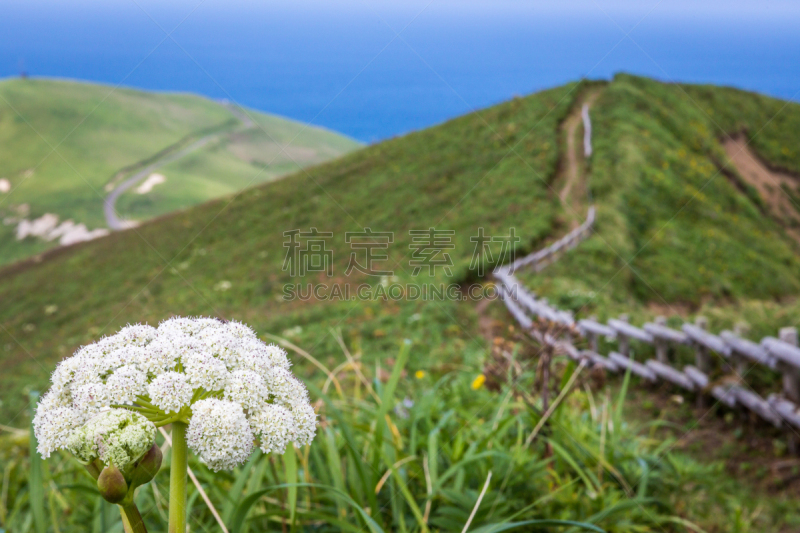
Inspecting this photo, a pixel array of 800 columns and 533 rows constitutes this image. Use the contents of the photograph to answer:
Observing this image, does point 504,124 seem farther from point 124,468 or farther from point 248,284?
point 124,468

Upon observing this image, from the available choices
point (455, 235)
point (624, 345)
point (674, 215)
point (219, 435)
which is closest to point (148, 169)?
point (455, 235)

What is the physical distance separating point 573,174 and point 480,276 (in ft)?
30.4

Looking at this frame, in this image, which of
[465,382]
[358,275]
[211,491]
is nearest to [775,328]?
[465,382]

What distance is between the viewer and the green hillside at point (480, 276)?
117 inches

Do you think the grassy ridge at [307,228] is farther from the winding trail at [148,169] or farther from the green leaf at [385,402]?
the winding trail at [148,169]

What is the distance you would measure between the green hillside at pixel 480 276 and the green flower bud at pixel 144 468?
107 centimetres

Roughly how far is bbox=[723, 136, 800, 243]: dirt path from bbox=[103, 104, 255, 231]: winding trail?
199ft

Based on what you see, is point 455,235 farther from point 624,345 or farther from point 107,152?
point 107,152

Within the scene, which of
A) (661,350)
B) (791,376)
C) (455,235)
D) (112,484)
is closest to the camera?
(112,484)

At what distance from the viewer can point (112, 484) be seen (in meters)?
1.08

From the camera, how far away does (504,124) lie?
27.8 m

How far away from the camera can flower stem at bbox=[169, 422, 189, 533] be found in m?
1.19

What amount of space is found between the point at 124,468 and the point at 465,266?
13.5 meters

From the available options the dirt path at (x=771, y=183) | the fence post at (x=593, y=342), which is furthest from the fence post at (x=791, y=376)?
the dirt path at (x=771, y=183)
